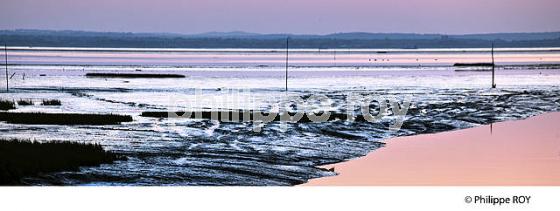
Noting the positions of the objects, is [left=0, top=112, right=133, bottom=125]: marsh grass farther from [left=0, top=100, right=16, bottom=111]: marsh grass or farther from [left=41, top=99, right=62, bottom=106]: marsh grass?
[left=41, top=99, right=62, bottom=106]: marsh grass

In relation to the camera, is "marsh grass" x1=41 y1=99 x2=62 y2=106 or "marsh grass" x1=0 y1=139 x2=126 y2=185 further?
"marsh grass" x1=41 y1=99 x2=62 y2=106

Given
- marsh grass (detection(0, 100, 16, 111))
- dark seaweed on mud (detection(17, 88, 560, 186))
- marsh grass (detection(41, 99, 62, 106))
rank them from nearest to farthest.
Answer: dark seaweed on mud (detection(17, 88, 560, 186)) < marsh grass (detection(0, 100, 16, 111)) < marsh grass (detection(41, 99, 62, 106))

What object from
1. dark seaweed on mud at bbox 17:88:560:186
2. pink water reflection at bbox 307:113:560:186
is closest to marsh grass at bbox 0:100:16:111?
dark seaweed on mud at bbox 17:88:560:186

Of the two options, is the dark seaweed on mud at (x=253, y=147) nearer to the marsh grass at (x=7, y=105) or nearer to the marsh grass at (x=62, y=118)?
the marsh grass at (x=62, y=118)

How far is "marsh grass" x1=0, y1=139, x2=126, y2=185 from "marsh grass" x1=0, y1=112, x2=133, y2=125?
18.0 feet

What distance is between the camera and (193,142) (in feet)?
69.5

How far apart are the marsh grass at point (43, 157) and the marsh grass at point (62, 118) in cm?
549

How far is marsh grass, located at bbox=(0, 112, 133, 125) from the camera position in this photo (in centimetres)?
2538

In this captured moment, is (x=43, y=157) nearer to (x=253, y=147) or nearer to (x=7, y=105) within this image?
(x=253, y=147)

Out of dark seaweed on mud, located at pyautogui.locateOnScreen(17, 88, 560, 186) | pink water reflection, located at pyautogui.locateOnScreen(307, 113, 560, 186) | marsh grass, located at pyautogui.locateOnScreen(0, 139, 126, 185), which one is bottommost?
pink water reflection, located at pyautogui.locateOnScreen(307, 113, 560, 186)

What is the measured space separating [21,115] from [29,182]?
12.0m

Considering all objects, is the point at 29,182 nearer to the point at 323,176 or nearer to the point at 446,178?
the point at 323,176
